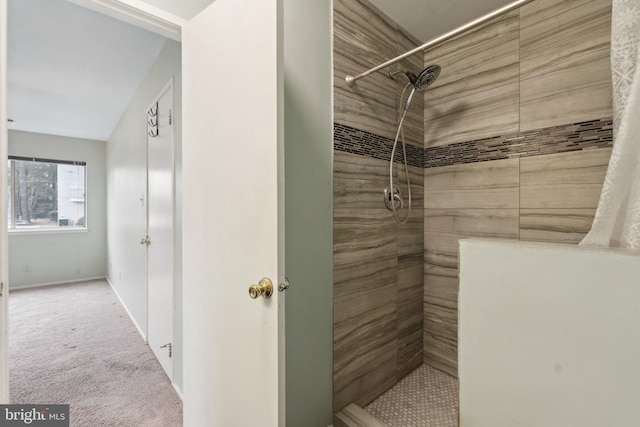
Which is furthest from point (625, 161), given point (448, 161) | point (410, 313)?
point (410, 313)

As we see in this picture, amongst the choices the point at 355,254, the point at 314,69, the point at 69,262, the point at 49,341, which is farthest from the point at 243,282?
the point at 69,262

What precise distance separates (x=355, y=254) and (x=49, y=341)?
3040 millimetres

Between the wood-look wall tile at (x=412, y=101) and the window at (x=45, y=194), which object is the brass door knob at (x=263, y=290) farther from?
the window at (x=45, y=194)

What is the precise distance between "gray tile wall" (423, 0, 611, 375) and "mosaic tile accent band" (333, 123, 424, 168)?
438 mm

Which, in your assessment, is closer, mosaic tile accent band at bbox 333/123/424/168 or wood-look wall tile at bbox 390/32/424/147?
mosaic tile accent band at bbox 333/123/424/168

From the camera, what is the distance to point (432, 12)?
1602 millimetres

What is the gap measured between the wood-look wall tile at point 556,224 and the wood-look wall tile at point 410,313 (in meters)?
0.67

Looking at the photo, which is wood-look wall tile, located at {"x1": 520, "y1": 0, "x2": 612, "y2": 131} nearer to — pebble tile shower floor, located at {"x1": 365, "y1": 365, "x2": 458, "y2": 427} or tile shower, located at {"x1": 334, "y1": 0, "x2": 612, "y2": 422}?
tile shower, located at {"x1": 334, "y1": 0, "x2": 612, "y2": 422}

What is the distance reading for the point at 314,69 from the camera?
1.28 meters

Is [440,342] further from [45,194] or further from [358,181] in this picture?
[45,194]

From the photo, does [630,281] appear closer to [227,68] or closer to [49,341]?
[227,68]

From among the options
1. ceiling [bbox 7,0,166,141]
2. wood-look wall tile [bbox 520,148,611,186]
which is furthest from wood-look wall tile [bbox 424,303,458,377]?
ceiling [bbox 7,0,166,141]
